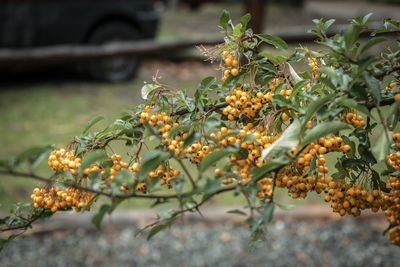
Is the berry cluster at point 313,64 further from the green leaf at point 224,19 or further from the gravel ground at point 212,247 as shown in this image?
the gravel ground at point 212,247

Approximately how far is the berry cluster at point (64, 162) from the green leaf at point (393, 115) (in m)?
0.73

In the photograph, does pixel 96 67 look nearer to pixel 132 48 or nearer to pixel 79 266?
pixel 132 48

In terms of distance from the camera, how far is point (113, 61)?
650 cm

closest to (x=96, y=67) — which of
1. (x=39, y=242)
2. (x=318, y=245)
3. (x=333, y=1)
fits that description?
(x=39, y=242)

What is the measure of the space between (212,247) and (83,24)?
4.03 metres

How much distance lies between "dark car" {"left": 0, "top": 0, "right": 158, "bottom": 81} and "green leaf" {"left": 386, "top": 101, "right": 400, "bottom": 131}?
17.2 feet

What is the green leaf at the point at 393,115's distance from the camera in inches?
37.6

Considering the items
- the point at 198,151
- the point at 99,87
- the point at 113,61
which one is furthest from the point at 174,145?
the point at 113,61

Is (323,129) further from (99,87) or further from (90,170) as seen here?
(99,87)

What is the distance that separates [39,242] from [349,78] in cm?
288

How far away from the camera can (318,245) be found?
3.31 metres

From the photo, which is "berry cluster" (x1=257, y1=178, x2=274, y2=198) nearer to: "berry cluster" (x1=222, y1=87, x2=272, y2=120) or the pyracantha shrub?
the pyracantha shrub

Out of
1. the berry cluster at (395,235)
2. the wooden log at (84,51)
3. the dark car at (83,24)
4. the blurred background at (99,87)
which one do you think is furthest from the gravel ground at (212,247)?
the dark car at (83,24)

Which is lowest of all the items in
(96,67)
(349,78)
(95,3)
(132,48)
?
(96,67)
